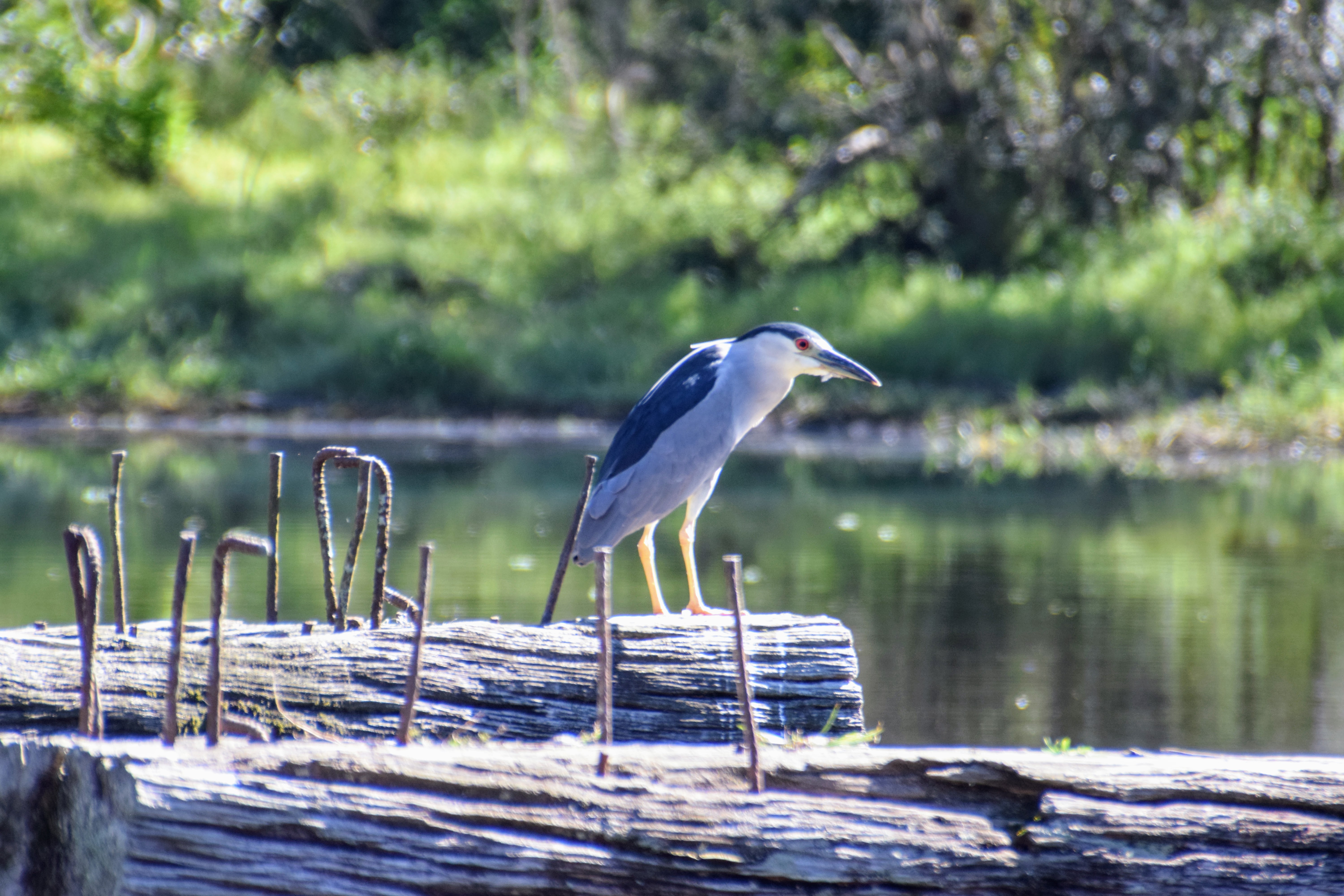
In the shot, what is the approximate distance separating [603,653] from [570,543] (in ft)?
3.66

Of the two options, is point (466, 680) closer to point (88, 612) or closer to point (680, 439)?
point (88, 612)

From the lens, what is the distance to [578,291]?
604 inches

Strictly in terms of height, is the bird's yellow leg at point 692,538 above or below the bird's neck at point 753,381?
below

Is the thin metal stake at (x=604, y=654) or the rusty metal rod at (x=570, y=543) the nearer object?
the thin metal stake at (x=604, y=654)

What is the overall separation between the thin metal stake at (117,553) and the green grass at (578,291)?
9391 millimetres

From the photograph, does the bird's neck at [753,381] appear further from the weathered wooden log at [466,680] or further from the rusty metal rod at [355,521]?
the rusty metal rod at [355,521]

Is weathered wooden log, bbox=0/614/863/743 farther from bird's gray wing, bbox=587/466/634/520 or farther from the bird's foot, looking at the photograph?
bird's gray wing, bbox=587/466/634/520

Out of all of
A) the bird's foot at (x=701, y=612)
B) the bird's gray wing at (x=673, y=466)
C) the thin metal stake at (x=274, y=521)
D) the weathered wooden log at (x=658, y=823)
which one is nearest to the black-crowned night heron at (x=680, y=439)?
the bird's gray wing at (x=673, y=466)

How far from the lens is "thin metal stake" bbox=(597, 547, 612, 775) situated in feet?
7.59

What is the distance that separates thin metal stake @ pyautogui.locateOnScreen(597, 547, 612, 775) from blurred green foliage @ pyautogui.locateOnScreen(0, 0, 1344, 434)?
386 inches

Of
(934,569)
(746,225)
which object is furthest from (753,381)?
(746,225)

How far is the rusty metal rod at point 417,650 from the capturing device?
Result: 2471mm

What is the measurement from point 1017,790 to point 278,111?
61.3 ft

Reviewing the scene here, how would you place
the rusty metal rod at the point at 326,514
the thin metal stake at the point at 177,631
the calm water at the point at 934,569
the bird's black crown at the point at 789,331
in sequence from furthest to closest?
1. the calm water at the point at 934,569
2. the bird's black crown at the point at 789,331
3. the rusty metal rod at the point at 326,514
4. the thin metal stake at the point at 177,631
